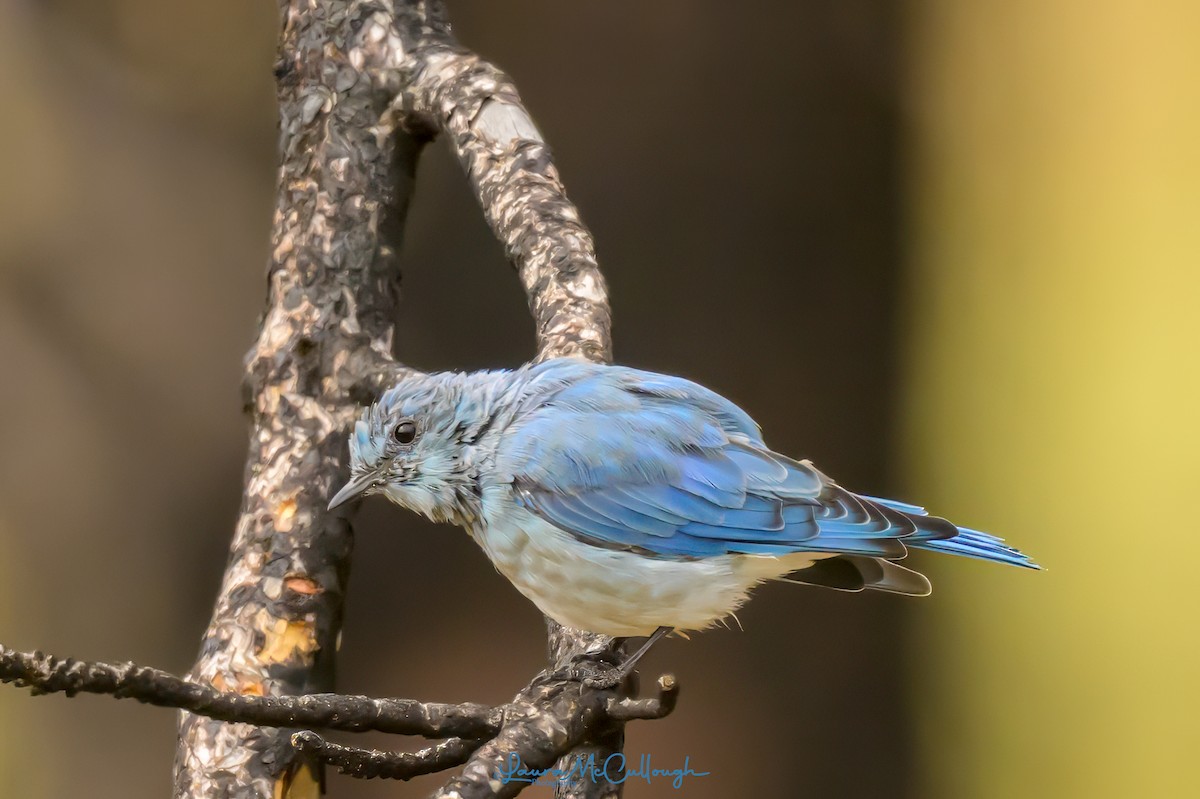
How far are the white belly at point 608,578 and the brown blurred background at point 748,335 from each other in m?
1.23

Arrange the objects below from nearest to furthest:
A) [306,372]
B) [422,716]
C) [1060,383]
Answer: [422,716]
[306,372]
[1060,383]

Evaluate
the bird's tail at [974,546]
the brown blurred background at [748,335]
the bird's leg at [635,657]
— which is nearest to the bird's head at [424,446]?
the bird's leg at [635,657]

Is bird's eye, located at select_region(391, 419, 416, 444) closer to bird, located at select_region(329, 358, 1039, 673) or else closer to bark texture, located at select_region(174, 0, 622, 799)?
bird, located at select_region(329, 358, 1039, 673)

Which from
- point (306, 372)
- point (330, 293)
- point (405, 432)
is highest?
point (330, 293)

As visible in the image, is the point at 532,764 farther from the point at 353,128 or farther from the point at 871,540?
the point at 353,128

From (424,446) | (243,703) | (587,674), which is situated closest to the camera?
(243,703)

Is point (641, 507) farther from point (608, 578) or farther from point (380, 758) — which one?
point (380, 758)

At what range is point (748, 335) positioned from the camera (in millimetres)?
2723

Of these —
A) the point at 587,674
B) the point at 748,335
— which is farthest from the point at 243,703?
the point at 748,335

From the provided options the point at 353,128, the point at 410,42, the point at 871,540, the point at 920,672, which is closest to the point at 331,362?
the point at 353,128

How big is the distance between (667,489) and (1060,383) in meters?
Answer: 1.61

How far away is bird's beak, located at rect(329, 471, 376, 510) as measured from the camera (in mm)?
1674

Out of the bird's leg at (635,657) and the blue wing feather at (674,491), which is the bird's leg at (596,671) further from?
the blue wing feather at (674,491)

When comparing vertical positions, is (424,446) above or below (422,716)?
above
